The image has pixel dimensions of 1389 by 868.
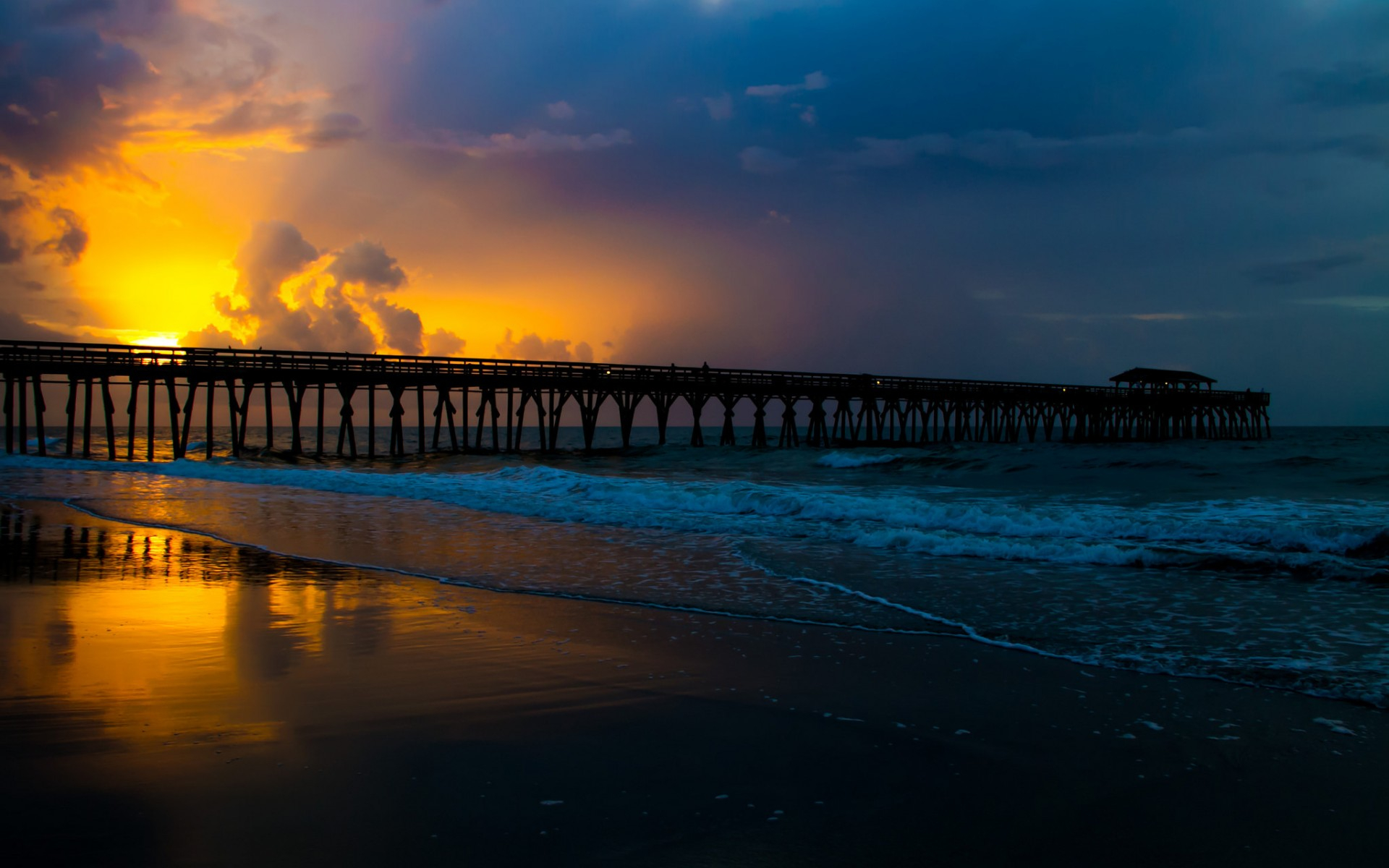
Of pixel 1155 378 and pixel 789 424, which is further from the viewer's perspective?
pixel 1155 378

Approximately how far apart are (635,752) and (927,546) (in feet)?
24.3

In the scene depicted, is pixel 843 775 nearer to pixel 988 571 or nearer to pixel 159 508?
pixel 988 571

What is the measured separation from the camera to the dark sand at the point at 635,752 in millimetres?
2961

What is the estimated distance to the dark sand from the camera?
9.71ft

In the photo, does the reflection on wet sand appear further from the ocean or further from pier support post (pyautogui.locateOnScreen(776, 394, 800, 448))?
pier support post (pyautogui.locateOnScreen(776, 394, 800, 448))

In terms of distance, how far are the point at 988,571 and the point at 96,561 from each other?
9.85 m

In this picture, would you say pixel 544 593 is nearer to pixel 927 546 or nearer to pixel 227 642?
pixel 227 642

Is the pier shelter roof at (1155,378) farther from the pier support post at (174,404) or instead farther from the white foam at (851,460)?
the pier support post at (174,404)

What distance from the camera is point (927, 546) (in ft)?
34.4

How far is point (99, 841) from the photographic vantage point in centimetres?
286

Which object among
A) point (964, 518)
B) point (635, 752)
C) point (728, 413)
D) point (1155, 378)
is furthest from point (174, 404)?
point (1155, 378)

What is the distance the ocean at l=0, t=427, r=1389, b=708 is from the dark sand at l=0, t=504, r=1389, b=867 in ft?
3.32

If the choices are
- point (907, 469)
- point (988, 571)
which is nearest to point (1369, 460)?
point (907, 469)

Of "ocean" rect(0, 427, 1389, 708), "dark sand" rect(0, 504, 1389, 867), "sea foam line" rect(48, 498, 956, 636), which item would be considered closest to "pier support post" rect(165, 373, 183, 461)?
"ocean" rect(0, 427, 1389, 708)
